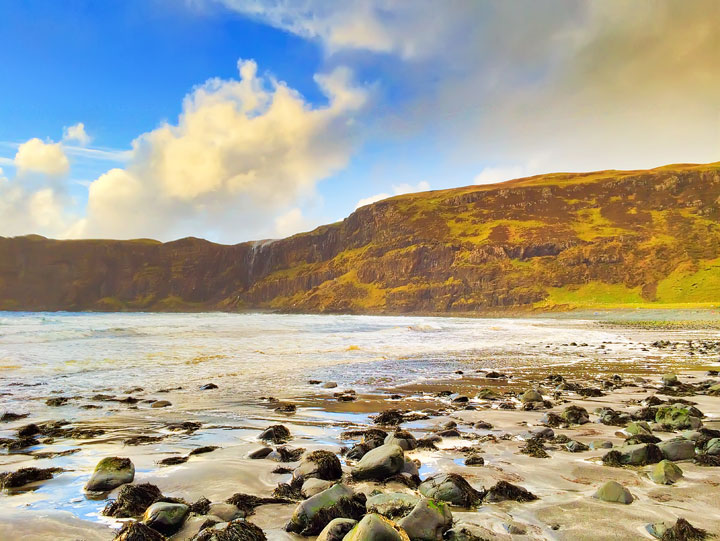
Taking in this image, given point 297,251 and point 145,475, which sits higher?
point 297,251

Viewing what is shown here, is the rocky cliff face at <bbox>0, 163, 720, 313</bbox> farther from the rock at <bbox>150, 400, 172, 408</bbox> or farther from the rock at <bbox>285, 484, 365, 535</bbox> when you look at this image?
the rock at <bbox>285, 484, 365, 535</bbox>

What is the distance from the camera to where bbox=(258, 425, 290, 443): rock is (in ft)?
24.2

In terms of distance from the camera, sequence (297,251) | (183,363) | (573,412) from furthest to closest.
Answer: (297,251), (183,363), (573,412)

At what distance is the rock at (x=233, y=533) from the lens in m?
3.57

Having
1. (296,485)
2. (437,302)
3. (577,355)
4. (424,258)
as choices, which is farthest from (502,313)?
(296,485)

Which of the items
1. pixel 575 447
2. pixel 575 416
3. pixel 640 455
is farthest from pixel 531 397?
pixel 640 455

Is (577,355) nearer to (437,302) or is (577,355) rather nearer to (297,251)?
(437,302)

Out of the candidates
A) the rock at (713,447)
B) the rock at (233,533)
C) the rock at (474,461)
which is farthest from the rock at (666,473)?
the rock at (233,533)

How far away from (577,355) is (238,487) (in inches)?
833

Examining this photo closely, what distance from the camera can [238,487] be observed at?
17.1 ft

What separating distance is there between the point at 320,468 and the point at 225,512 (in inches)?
53.4

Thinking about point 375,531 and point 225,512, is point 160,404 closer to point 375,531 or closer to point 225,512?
point 225,512

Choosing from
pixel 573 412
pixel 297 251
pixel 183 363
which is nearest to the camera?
pixel 573 412

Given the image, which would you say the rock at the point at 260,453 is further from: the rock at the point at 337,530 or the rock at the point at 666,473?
the rock at the point at 666,473
